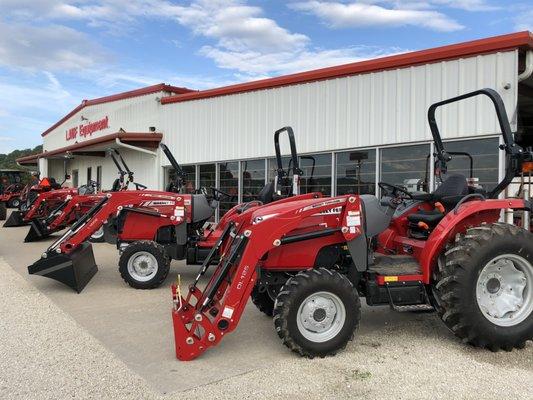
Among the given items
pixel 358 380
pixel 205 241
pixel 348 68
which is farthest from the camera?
pixel 348 68

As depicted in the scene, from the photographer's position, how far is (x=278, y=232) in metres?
4.26

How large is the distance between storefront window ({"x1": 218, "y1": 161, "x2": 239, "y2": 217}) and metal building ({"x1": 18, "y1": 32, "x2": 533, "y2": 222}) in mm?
27

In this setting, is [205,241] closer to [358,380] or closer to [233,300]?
[233,300]

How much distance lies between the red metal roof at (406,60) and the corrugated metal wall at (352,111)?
0.11m

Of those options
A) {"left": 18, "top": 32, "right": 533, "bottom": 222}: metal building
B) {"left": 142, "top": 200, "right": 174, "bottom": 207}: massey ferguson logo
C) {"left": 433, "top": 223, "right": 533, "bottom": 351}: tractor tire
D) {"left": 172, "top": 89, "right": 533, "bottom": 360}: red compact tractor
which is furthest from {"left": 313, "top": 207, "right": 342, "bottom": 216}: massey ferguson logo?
{"left": 142, "top": 200, "right": 174, "bottom": 207}: massey ferguson logo

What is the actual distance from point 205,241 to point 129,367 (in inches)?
146

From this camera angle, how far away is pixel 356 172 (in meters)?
9.73

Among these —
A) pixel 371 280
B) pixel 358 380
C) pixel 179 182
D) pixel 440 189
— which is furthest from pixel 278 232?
pixel 179 182

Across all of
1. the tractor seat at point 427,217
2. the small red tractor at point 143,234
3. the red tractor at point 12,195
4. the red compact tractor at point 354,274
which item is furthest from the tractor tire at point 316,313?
the red tractor at point 12,195

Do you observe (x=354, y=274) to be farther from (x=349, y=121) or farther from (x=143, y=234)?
(x=349, y=121)

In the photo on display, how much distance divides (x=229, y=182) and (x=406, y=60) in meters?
5.85

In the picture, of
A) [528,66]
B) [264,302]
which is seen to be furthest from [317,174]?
[264,302]

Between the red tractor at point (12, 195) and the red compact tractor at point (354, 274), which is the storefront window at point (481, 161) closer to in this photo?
the red compact tractor at point (354, 274)

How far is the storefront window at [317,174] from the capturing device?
10383 millimetres
